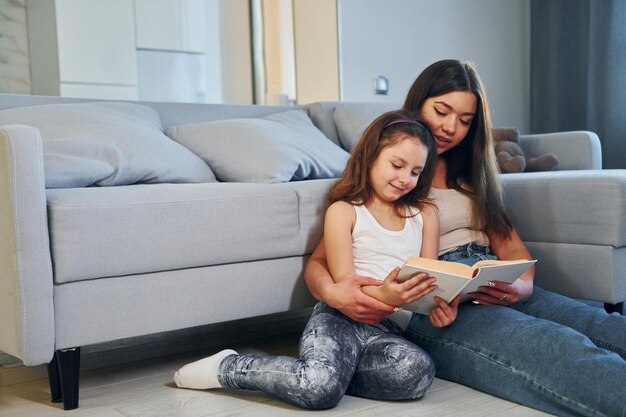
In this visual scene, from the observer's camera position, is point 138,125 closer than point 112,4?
Yes

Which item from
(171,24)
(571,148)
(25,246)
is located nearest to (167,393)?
(25,246)

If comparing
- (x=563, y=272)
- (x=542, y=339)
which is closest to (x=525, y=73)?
(x=563, y=272)

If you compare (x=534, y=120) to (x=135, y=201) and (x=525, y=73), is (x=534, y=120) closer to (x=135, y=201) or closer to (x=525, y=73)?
(x=525, y=73)

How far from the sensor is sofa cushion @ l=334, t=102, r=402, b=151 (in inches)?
113

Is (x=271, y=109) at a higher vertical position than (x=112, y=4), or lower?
lower

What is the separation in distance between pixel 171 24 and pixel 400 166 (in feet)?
10.9

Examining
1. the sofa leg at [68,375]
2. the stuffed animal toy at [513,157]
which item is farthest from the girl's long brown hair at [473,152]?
the sofa leg at [68,375]

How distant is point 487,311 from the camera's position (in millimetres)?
1615

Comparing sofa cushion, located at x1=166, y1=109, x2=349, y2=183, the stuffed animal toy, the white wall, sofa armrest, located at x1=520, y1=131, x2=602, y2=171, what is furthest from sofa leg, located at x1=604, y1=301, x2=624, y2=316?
the white wall

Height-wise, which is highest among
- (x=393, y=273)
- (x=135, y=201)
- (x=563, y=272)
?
(x=135, y=201)

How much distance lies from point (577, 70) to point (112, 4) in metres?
2.70

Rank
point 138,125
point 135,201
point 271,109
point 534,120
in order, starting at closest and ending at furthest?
1. point 135,201
2. point 138,125
3. point 271,109
4. point 534,120

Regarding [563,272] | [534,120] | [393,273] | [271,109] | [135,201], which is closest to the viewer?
[393,273]

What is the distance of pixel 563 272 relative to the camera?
2.04 m
